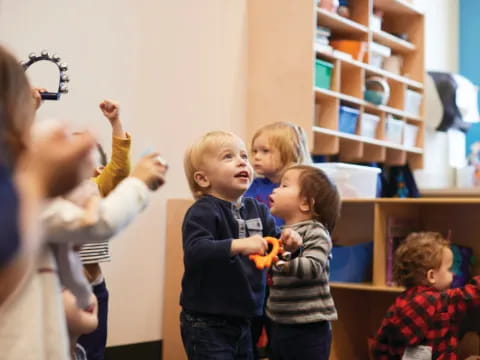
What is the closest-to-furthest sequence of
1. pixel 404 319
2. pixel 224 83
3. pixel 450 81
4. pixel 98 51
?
pixel 404 319, pixel 98 51, pixel 224 83, pixel 450 81

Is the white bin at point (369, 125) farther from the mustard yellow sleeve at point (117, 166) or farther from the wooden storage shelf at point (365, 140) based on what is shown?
the mustard yellow sleeve at point (117, 166)

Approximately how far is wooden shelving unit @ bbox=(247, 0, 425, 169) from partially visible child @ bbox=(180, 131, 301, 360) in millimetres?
1423

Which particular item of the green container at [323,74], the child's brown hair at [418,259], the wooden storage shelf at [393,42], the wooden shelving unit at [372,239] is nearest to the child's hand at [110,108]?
the child's brown hair at [418,259]

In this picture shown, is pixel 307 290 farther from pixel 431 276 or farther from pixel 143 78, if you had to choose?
pixel 143 78

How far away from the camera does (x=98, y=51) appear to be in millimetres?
2861

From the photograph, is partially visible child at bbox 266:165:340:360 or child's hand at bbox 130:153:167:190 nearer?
child's hand at bbox 130:153:167:190

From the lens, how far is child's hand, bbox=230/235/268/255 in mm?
1652

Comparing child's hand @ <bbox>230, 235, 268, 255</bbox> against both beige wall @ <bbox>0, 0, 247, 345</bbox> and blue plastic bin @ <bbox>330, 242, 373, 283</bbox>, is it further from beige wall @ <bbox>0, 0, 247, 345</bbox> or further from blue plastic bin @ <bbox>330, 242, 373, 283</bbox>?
blue plastic bin @ <bbox>330, 242, 373, 283</bbox>

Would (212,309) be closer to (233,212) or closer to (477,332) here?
(233,212)

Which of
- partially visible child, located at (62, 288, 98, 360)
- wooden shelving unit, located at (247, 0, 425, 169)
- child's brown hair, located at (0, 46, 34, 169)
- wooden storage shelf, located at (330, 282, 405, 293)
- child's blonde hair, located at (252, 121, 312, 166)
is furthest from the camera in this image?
wooden shelving unit, located at (247, 0, 425, 169)

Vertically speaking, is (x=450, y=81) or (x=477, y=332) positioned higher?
(x=450, y=81)

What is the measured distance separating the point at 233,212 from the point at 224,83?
1648mm

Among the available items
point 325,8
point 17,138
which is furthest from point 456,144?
point 17,138

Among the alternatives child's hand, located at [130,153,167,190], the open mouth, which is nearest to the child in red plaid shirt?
the open mouth
